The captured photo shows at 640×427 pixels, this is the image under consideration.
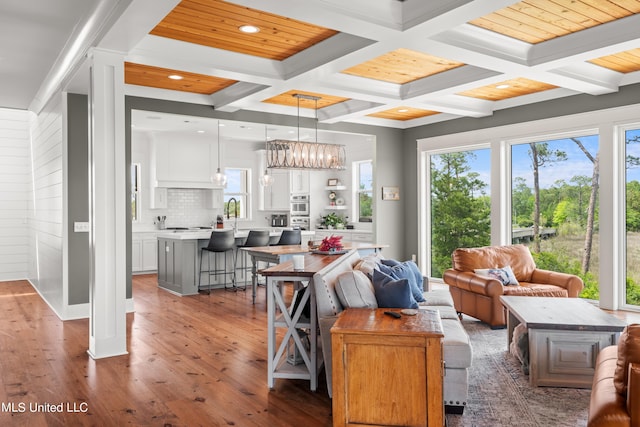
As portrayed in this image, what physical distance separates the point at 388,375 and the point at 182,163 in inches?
321

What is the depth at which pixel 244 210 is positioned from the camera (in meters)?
11.4

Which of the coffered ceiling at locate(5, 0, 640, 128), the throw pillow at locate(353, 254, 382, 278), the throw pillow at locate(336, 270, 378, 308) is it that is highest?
the coffered ceiling at locate(5, 0, 640, 128)

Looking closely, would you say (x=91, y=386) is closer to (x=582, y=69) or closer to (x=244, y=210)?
(x=582, y=69)

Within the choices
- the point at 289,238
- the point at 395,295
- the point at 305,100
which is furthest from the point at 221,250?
the point at 395,295

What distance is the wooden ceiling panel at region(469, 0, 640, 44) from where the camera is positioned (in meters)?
3.76

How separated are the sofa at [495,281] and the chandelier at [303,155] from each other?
2100mm

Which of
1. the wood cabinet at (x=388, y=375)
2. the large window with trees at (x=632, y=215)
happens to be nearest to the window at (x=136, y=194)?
the wood cabinet at (x=388, y=375)

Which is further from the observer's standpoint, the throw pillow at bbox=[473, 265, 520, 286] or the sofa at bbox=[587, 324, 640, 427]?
the throw pillow at bbox=[473, 265, 520, 286]

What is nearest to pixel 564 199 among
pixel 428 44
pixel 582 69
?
pixel 582 69

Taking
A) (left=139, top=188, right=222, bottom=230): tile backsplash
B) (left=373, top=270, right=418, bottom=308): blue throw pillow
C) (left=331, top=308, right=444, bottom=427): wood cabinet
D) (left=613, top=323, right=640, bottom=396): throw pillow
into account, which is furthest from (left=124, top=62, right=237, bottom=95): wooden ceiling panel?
(left=613, top=323, right=640, bottom=396): throw pillow

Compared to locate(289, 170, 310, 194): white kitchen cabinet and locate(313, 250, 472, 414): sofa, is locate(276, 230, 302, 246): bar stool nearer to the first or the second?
locate(289, 170, 310, 194): white kitchen cabinet

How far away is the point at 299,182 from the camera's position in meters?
11.1

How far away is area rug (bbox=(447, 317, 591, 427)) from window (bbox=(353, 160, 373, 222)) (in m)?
6.24
